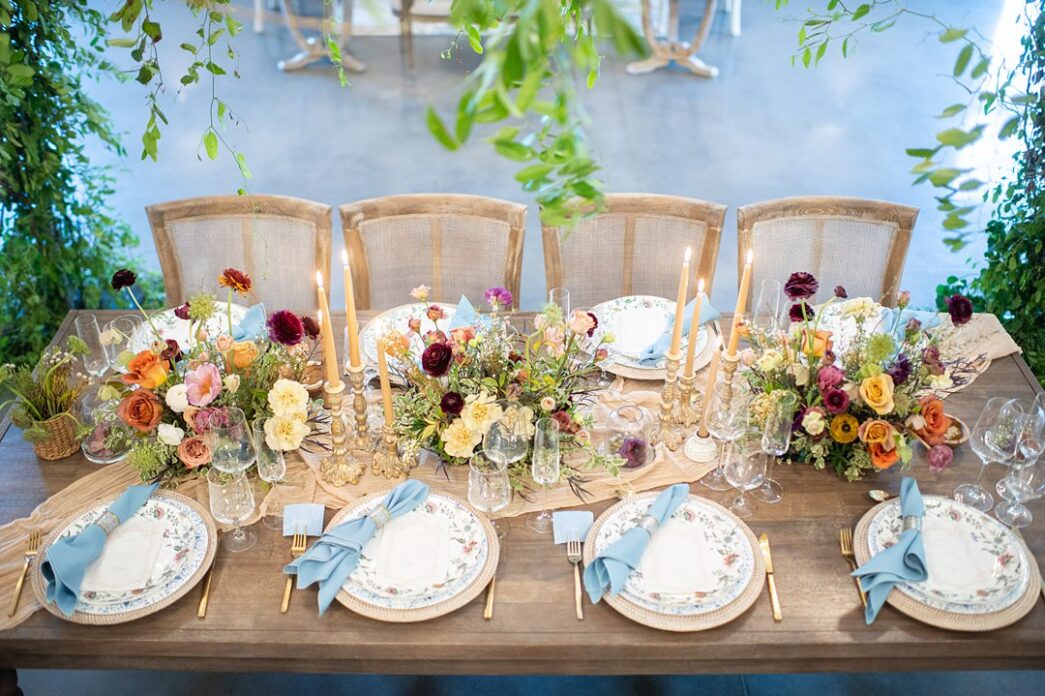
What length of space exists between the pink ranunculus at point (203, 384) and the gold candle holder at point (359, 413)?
26 centimetres

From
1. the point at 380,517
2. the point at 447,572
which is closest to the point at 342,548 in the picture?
the point at 380,517

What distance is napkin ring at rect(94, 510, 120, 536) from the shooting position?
6.02 feet

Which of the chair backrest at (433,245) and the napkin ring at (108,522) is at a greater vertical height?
the chair backrest at (433,245)

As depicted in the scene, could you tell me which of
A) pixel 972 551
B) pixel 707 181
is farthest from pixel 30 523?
pixel 707 181

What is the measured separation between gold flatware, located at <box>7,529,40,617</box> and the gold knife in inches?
53.9

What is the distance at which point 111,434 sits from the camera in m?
2.00

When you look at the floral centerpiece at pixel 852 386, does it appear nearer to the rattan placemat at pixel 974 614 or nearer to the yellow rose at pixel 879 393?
the yellow rose at pixel 879 393

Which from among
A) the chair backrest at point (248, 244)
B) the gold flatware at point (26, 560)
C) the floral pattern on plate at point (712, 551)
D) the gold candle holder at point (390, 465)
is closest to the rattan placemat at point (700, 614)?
the floral pattern on plate at point (712, 551)

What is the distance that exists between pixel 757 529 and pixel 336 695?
3.92ft

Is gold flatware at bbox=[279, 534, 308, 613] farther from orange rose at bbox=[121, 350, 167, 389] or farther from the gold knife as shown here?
the gold knife

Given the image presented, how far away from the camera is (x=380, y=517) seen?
1.87 meters

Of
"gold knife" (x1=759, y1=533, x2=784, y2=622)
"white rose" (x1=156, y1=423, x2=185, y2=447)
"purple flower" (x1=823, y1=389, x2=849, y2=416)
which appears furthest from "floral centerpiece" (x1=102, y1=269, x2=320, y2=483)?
"purple flower" (x1=823, y1=389, x2=849, y2=416)

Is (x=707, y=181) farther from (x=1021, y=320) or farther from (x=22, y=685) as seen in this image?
(x=22, y=685)

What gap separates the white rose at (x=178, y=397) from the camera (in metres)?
1.88
